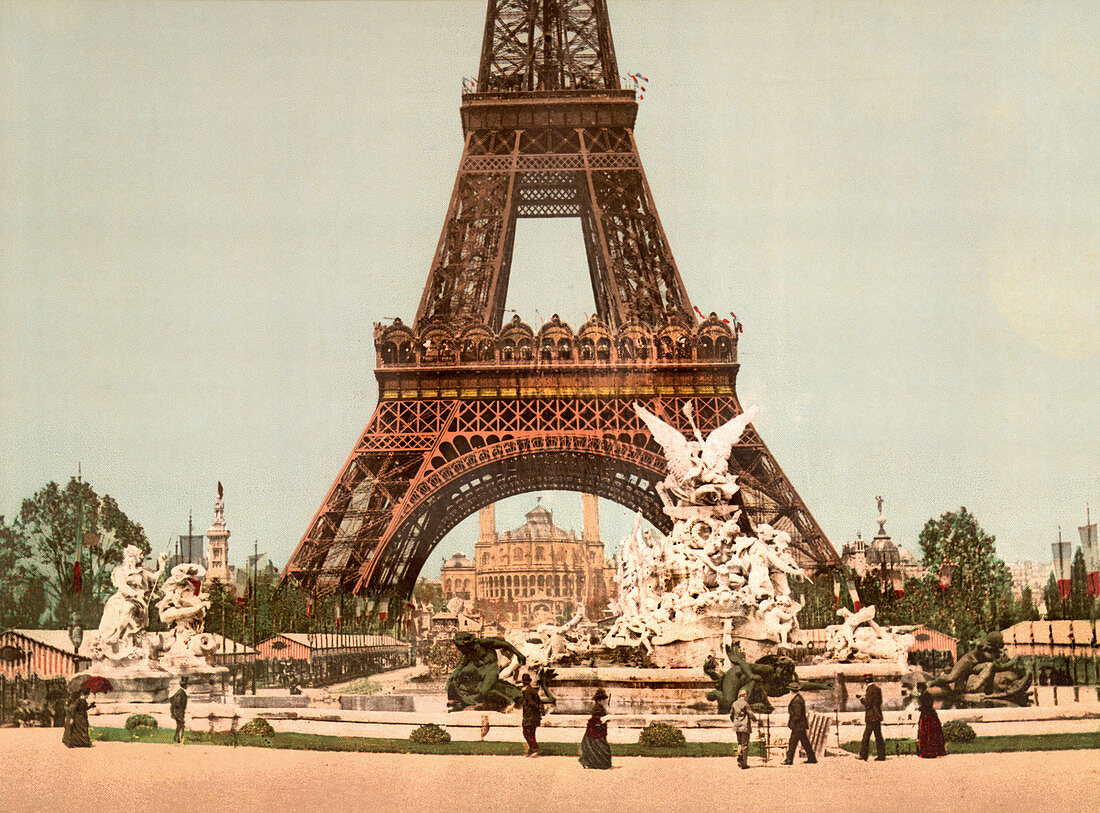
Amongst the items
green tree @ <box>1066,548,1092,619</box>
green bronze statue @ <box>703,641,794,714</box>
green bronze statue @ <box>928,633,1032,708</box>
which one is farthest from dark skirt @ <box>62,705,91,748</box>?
green tree @ <box>1066,548,1092,619</box>

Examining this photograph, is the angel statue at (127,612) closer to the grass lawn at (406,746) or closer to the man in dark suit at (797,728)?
the grass lawn at (406,746)

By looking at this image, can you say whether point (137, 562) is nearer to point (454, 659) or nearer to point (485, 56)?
point (454, 659)

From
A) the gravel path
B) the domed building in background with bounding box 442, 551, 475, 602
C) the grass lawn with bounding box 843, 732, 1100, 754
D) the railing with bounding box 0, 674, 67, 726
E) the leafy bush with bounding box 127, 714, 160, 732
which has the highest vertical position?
the domed building in background with bounding box 442, 551, 475, 602

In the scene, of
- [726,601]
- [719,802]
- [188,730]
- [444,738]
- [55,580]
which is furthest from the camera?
[55,580]

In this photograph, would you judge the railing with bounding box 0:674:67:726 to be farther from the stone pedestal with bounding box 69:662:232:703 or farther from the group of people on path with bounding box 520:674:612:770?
the group of people on path with bounding box 520:674:612:770

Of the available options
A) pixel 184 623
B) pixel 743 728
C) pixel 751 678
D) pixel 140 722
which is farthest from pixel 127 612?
pixel 743 728

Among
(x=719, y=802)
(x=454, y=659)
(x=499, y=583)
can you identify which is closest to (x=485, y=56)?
(x=499, y=583)
